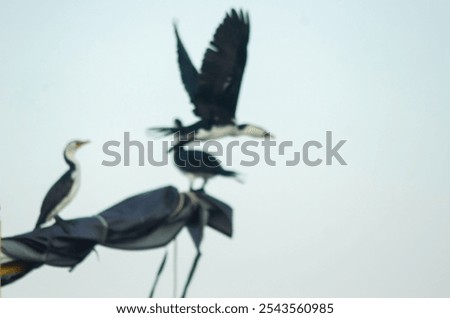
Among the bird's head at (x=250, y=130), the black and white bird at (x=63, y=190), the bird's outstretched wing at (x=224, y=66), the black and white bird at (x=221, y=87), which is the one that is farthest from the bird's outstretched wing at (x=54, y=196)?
the bird's head at (x=250, y=130)

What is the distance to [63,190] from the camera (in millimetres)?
7352

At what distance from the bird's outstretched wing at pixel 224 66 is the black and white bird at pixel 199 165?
295 mm

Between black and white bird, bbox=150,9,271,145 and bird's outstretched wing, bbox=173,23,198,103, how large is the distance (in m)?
0.20

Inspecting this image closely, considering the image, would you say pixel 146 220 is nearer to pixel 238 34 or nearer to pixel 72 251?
pixel 72 251

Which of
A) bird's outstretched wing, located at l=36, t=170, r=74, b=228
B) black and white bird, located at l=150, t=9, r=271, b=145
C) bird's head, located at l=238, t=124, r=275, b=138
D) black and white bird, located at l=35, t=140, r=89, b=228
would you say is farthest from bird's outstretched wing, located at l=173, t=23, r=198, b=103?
bird's outstretched wing, located at l=36, t=170, r=74, b=228

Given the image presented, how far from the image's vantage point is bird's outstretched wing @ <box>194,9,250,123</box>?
25.1ft

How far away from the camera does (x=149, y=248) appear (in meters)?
7.41

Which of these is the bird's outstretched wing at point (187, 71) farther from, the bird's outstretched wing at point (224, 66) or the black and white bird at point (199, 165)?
the black and white bird at point (199, 165)

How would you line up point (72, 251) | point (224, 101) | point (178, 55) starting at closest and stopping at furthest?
1. point (72, 251)
2. point (224, 101)
3. point (178, 55)

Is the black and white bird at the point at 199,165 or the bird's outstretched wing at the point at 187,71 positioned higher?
the bird's outstretched wing at the point at 187,71

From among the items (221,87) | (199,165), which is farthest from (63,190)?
(221,87)

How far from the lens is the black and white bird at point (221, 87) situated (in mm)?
7652
